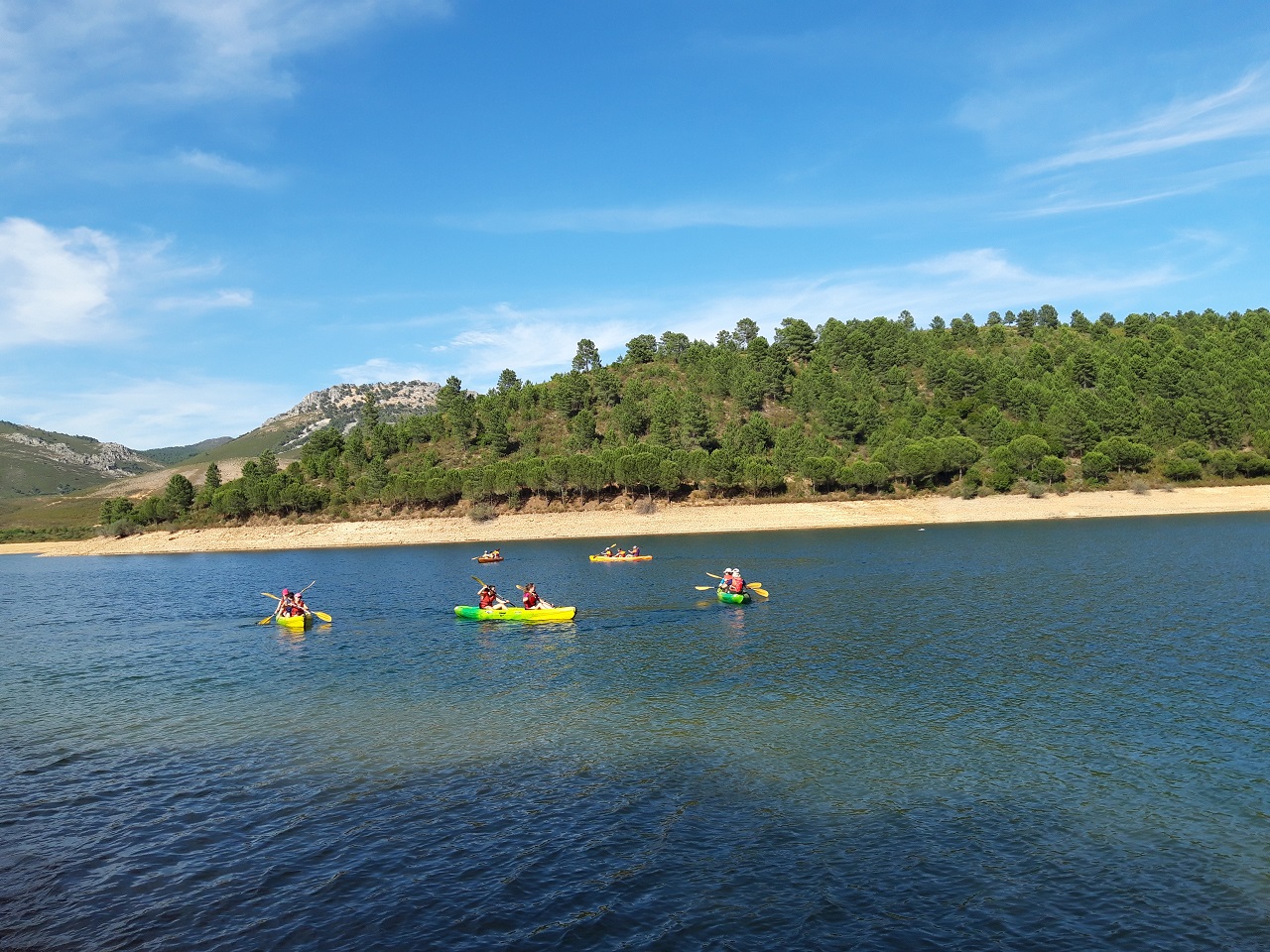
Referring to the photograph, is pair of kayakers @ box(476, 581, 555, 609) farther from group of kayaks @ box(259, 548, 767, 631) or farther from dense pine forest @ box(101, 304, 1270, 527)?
dense pine forest @ box(101, 304, 1270, 527)

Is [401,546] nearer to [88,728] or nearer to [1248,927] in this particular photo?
[88,728]

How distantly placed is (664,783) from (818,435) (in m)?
134

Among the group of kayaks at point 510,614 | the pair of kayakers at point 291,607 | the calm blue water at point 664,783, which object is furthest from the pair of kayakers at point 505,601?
the pair of kayakers at point 291,607

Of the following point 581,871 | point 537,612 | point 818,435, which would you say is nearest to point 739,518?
point 818,435

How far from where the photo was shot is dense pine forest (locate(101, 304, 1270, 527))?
13588 cm

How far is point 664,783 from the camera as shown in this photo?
22109 mm

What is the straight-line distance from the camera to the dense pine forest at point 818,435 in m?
136

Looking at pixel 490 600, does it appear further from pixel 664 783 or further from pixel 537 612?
pixel 664 783

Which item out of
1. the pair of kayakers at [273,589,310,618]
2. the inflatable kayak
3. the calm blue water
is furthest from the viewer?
the pair of kayakers at [273,589,310,618]

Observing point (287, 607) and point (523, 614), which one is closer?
point (523, 614)

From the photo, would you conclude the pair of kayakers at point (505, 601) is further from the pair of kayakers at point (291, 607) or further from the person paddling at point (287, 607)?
the person paddling at point (287, 607)

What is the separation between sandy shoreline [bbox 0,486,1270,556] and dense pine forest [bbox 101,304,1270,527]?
525 cm

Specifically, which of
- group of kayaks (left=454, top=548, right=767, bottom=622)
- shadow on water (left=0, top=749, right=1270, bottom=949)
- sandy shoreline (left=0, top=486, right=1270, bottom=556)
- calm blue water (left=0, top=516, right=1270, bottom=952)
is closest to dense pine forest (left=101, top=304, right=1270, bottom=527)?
sandy shoreline (left=0, top=486, right=1270, bottom=556)

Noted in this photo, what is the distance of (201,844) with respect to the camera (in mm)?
19406
